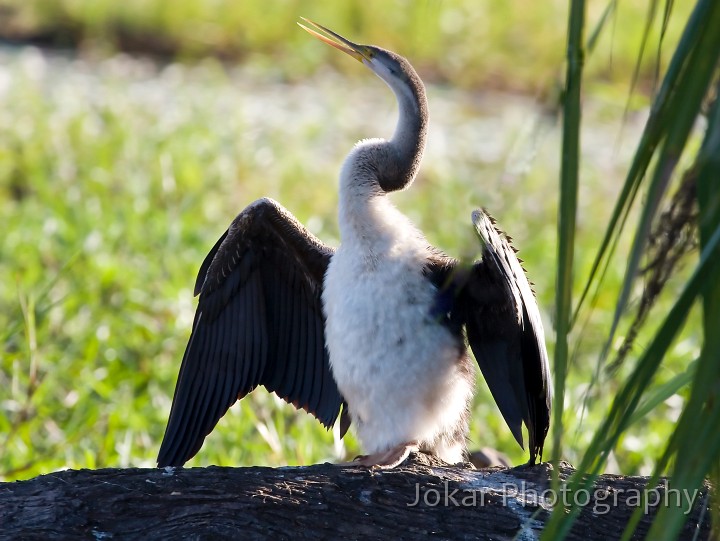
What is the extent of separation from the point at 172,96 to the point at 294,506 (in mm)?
6800

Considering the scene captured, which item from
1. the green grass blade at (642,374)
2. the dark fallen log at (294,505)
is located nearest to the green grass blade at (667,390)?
the green grass blade at (642,374)

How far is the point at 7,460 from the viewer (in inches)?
141

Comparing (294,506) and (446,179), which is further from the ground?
(446,179)

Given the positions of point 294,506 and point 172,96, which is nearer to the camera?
point 294,506

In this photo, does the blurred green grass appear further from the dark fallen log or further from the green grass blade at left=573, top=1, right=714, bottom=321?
the green grass blade at left=573, top=1, right=714, bottom=321

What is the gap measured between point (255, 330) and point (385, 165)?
2.37 feet

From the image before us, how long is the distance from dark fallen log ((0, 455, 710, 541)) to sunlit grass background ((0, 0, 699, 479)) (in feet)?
2.15

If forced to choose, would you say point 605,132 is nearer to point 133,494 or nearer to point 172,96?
point 172,96

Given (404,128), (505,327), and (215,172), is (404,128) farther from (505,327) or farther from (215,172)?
(215,172)

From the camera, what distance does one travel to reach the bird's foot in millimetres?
2756

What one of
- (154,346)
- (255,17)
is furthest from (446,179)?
(255,17)

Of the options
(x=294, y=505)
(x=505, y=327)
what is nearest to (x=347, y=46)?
(x=505, y=327)

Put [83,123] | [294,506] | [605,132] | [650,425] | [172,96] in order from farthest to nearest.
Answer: [605,132]
[172,96]
[83,123]
[650,425]
[294,506]

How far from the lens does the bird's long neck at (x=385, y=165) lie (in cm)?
303
